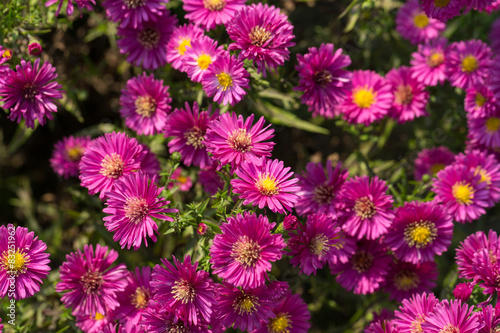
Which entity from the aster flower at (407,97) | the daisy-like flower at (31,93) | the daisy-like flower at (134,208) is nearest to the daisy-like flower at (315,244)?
the daisy-like flower at (134,208)

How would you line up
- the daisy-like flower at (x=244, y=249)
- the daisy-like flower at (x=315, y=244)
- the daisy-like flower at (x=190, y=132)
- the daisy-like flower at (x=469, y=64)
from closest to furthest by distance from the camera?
1. the daisy-like flower at (x=244, y=249)
2. the daisy-like flower at (x=315, y=244)
3. the daisy-like flower at (x=190, y=132)
4. the daisy-like flower at (x=469, y=64)

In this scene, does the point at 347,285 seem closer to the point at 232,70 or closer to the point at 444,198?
the point at 444,198

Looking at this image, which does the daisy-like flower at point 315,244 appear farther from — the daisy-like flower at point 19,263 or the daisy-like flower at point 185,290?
the daisy-like flower at point 19,263

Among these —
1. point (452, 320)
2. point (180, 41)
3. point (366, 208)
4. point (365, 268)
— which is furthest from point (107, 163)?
point (452, 320)

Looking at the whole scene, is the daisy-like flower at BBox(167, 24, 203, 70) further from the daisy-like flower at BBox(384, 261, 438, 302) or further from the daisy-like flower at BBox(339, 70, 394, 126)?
the daisy-like flower at BBox(384, 261, 438, 302)

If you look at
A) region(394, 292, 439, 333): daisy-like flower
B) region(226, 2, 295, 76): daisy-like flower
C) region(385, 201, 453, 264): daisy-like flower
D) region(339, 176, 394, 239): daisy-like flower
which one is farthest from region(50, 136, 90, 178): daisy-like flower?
region(394, 292, 439, 333): daisy-like flower

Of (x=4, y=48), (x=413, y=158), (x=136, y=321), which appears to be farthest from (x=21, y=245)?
(x=413, y=158)
